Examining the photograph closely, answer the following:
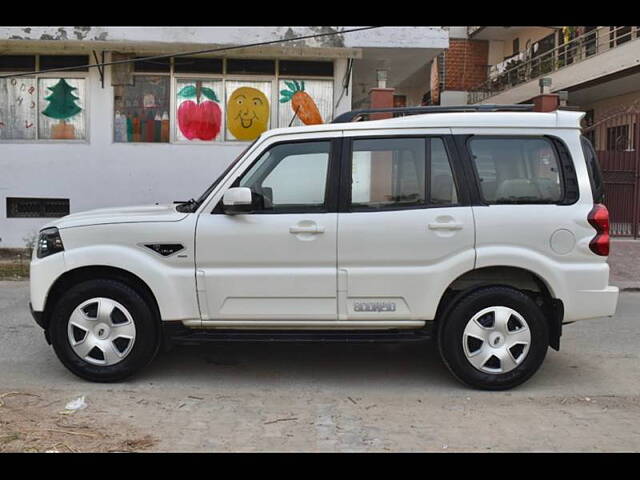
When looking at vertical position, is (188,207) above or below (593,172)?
below

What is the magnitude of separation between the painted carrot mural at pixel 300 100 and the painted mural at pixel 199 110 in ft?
4.19

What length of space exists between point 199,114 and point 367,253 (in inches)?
325

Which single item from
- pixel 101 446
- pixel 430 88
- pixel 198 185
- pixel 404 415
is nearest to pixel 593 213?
pixel 404 415

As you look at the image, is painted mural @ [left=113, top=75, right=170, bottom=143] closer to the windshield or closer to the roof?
the windshield

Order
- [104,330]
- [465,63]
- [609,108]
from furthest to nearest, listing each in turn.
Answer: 1. [465,63]
2. [609,108]
3. [104,330]

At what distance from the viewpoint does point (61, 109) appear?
1212cm

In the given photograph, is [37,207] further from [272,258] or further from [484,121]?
[484,121]

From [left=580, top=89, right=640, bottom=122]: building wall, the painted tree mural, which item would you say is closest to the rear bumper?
the painted tree mural

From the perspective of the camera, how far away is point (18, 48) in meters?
11.6

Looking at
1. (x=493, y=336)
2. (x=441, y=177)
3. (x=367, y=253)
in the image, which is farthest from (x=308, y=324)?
(x=441, y=177)

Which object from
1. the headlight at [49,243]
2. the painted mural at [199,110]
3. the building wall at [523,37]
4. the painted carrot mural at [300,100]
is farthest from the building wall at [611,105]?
the headlight at [49,243]

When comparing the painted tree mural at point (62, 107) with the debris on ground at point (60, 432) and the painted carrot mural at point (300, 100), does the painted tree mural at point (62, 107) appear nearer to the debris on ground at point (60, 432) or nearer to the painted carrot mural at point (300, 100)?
the painted carrot mural at point (300, 100)

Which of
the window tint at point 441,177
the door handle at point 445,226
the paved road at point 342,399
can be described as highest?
the window tint at point 441,177

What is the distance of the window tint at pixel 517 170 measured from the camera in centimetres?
471
